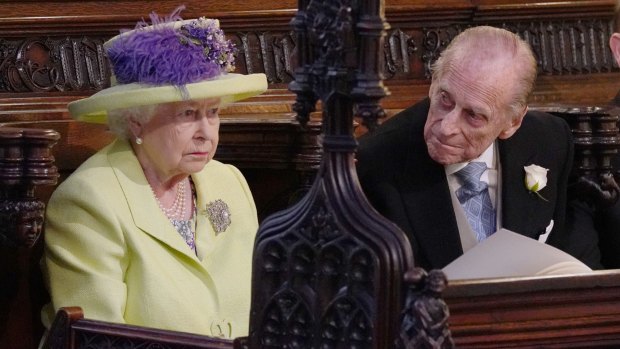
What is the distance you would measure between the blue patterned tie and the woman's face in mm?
655

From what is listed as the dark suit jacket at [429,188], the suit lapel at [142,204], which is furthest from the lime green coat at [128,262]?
the dark suit jacket at [429,188]

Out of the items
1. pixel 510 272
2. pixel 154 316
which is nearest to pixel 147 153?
pixel 154 316

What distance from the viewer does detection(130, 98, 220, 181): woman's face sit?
326cm

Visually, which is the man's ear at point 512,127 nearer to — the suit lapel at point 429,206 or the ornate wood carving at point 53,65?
the suit lapel at point 429,206

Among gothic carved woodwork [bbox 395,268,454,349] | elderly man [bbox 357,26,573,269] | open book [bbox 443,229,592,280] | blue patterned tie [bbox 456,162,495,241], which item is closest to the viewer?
gothic carved woodwork [bbox 395,268,454,349]

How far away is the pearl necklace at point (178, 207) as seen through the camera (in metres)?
3.35

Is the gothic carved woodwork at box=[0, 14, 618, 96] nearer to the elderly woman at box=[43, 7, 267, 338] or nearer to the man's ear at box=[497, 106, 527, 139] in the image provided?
the elderly woman at box=[43, 7, 267, 338]

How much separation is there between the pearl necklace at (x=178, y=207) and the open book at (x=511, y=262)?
0.88 m

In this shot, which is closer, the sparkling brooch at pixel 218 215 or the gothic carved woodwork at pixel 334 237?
the gothic carved woodwork at pixel 334 237

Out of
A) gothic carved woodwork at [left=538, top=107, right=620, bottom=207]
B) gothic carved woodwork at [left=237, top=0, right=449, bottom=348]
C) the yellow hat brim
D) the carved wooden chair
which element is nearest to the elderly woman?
the yellow hat brim

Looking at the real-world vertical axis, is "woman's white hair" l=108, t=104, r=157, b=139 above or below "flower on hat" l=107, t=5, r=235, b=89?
below

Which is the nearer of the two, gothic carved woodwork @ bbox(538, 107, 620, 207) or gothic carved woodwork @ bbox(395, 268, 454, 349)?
gothic carved woodwork @ bbox(395, 268, 454, 349)

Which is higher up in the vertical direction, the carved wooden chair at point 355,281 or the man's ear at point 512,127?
the carved wooden chair at point 355,281

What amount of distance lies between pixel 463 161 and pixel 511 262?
0.82 m
